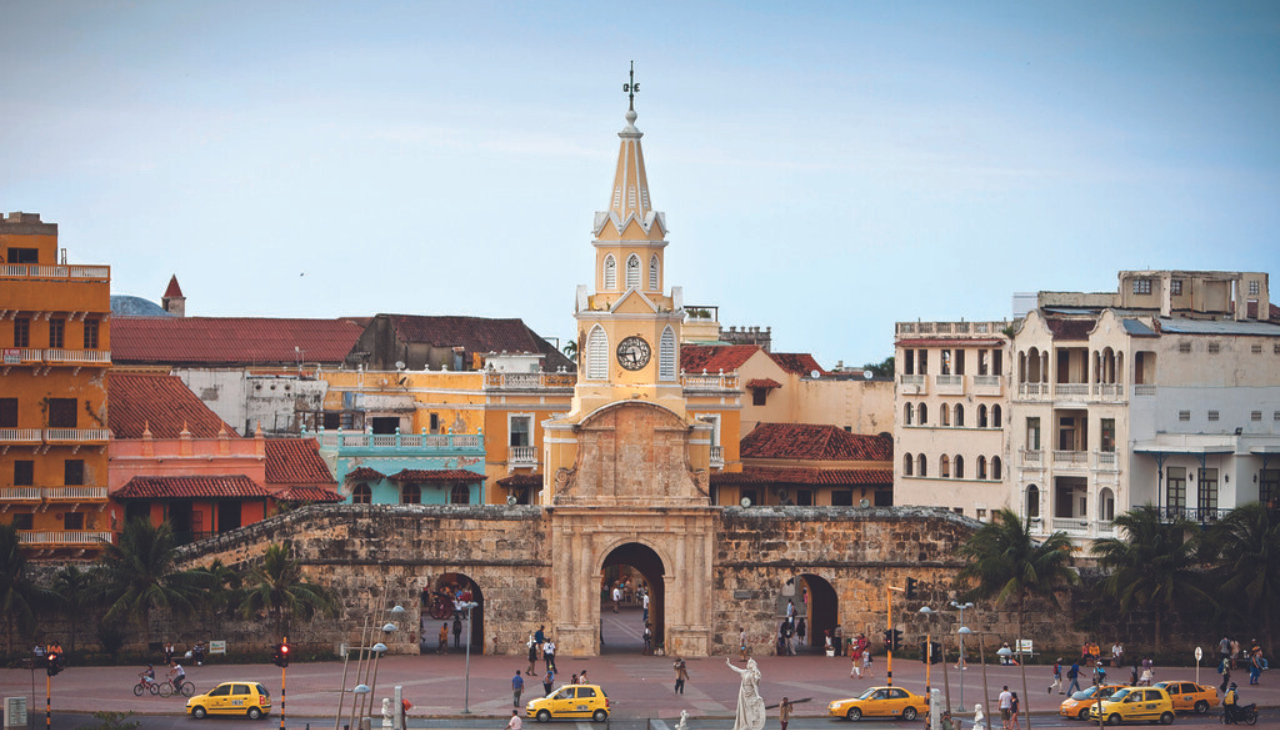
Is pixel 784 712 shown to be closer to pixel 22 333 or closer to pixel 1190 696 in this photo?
pixel 1190 696

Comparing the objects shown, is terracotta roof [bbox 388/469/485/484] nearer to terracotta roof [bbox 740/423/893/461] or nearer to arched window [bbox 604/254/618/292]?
terracotta roof [bbox 740/423/893/461]

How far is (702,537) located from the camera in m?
83.1

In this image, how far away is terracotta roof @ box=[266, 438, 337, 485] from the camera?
3738 inches

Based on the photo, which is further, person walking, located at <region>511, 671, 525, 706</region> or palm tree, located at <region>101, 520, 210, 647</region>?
palm tree, located at <region>101, 520, 210, 647</region>

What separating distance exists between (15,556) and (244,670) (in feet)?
27.9

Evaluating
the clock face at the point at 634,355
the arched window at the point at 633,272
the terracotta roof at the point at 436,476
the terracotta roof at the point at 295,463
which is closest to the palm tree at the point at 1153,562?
the clock face at the point at 634,355

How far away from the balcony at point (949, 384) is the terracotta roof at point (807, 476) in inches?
242

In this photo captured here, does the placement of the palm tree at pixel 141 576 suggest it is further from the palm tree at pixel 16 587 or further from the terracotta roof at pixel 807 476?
the terracotta roof at pixel 807 476

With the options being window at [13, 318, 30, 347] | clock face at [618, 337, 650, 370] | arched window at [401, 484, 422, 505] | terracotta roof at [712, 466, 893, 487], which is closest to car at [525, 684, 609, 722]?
clock face at [618, 337, 650, 370]

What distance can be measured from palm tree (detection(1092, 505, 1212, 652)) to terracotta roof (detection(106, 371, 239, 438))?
3513cm

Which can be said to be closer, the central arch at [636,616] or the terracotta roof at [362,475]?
the central arch at [636,616]

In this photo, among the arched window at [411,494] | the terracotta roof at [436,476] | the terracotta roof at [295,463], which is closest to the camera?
the terracotta roof at [295,463]

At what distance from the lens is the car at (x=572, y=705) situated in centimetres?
6975

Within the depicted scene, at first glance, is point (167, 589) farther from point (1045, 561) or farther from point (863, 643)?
point (1045, 561)
